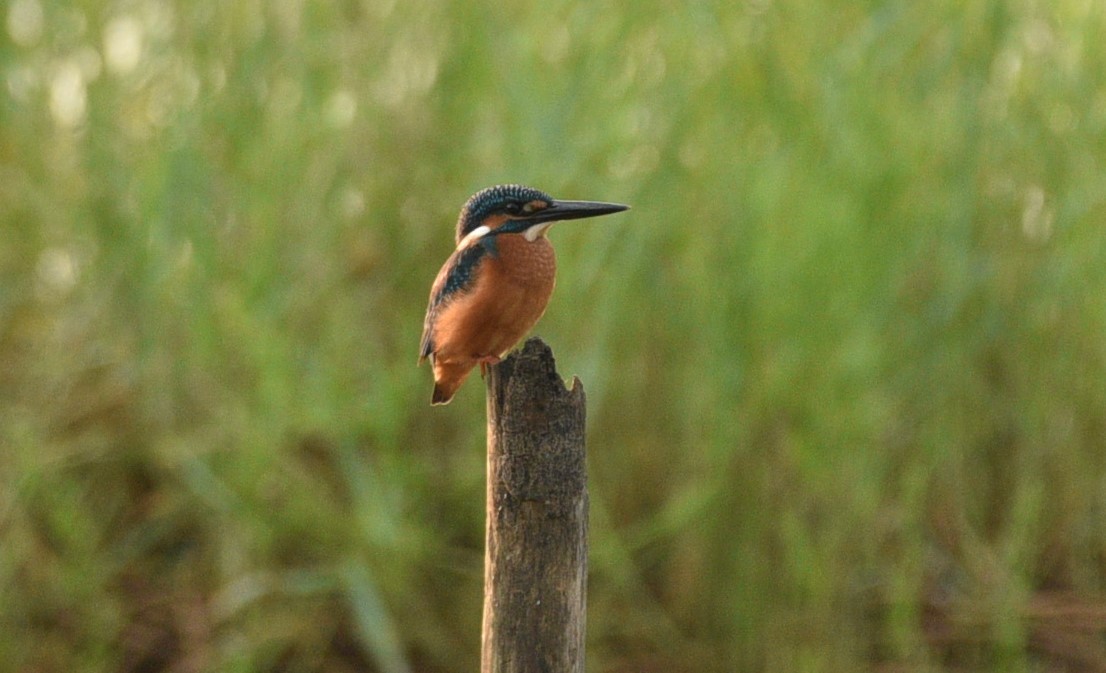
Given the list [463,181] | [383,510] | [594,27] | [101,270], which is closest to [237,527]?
[383,510]

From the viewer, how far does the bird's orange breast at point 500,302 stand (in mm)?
1429

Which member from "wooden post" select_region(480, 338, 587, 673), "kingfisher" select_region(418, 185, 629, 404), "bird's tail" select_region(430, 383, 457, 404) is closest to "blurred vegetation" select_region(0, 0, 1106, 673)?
"bird's tail" select_region(430, 383, 457, 404)

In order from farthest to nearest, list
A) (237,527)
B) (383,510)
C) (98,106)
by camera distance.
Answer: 1. (98,106)
2. (237,527)
3. (383,510)

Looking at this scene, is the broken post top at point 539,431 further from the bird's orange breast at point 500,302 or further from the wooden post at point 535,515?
the bird's orange breast at point 500,302

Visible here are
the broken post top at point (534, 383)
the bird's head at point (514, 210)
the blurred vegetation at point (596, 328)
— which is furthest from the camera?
the blurred vegetation at point (596, 328)

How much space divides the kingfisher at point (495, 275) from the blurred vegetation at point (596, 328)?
2.38 feet

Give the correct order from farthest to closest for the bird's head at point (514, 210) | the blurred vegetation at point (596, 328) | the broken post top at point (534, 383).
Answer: the blurred vegetation at point (596, 328) < the bird's head at point (514, 210) < the broken post top at point (534, 383)

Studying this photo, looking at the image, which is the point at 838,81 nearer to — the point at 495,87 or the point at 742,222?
the point at 742,222

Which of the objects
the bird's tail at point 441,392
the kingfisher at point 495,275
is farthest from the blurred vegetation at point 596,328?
the kingfisher at point 495,275

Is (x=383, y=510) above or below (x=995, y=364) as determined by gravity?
below

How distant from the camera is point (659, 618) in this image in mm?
2336

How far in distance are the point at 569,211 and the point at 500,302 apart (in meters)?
0.12

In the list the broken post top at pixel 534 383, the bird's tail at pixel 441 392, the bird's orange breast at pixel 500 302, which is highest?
the bird's orange breast at pixel 500 302

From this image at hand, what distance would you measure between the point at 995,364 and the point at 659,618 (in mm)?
769
